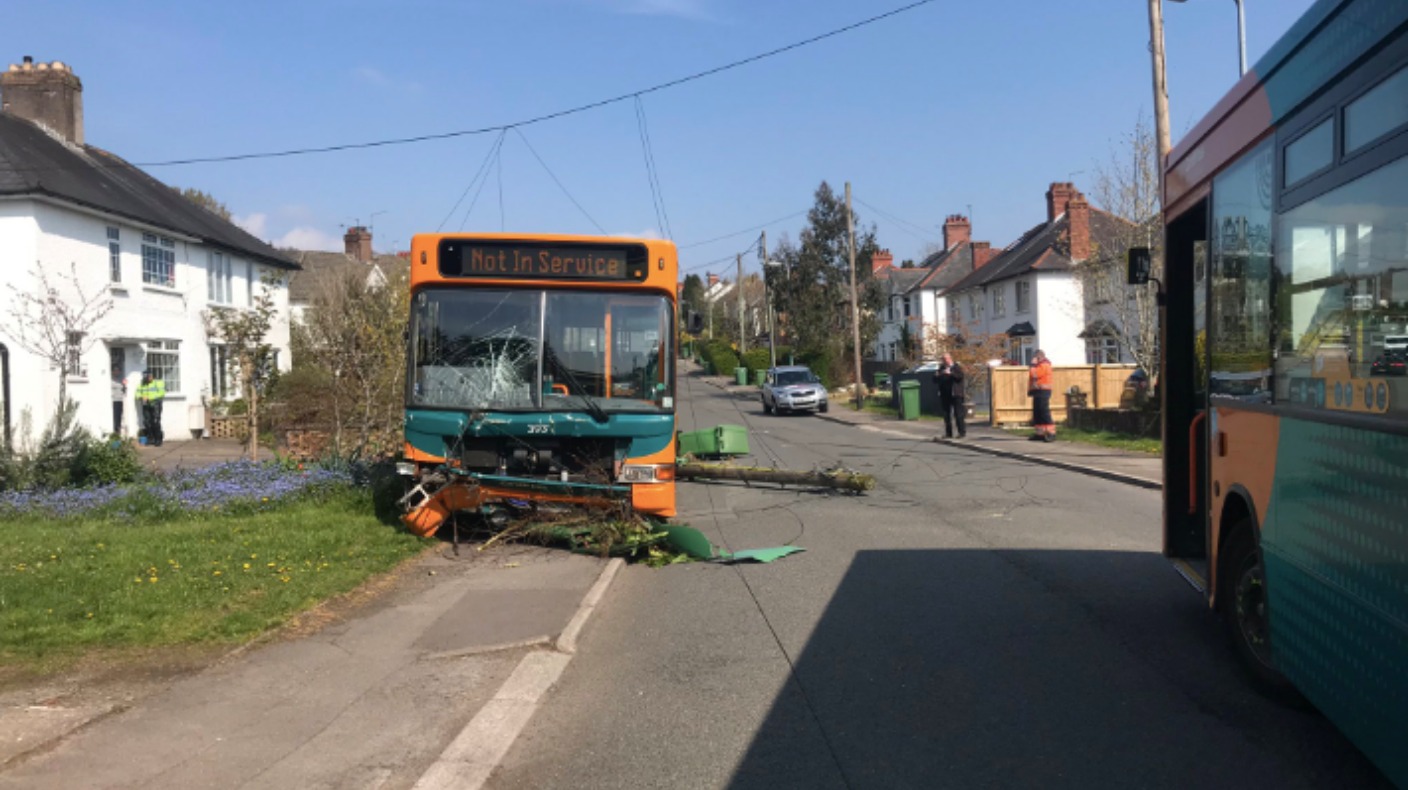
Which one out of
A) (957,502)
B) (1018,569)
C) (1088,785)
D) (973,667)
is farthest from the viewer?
(957,502)

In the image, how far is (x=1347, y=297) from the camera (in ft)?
13.2

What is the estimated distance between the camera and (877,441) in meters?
24.7

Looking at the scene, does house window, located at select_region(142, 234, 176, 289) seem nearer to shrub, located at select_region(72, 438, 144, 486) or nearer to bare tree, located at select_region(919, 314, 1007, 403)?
shrub, located at select_region(72, 438, 144, 486)

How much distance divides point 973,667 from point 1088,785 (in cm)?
177

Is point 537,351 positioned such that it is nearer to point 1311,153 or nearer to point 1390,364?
point 1311,153

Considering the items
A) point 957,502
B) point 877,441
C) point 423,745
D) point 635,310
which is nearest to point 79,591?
point 423,745

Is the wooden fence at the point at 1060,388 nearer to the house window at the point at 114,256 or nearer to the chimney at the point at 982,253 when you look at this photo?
the house window at the point at 114,256

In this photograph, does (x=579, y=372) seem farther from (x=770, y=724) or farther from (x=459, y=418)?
(x=770, y=724)

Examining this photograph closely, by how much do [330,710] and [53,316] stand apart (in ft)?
58.4

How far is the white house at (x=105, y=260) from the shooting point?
20641 millimetres

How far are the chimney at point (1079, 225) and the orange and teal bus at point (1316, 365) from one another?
97.5 feet

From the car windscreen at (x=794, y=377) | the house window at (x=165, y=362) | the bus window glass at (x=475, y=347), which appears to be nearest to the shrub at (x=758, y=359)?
the car windscreen at (x=794, y=377)

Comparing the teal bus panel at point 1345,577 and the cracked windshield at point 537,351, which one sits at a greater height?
the cracked windshield at point 537,351

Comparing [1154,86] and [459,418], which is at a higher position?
[1154,86]
